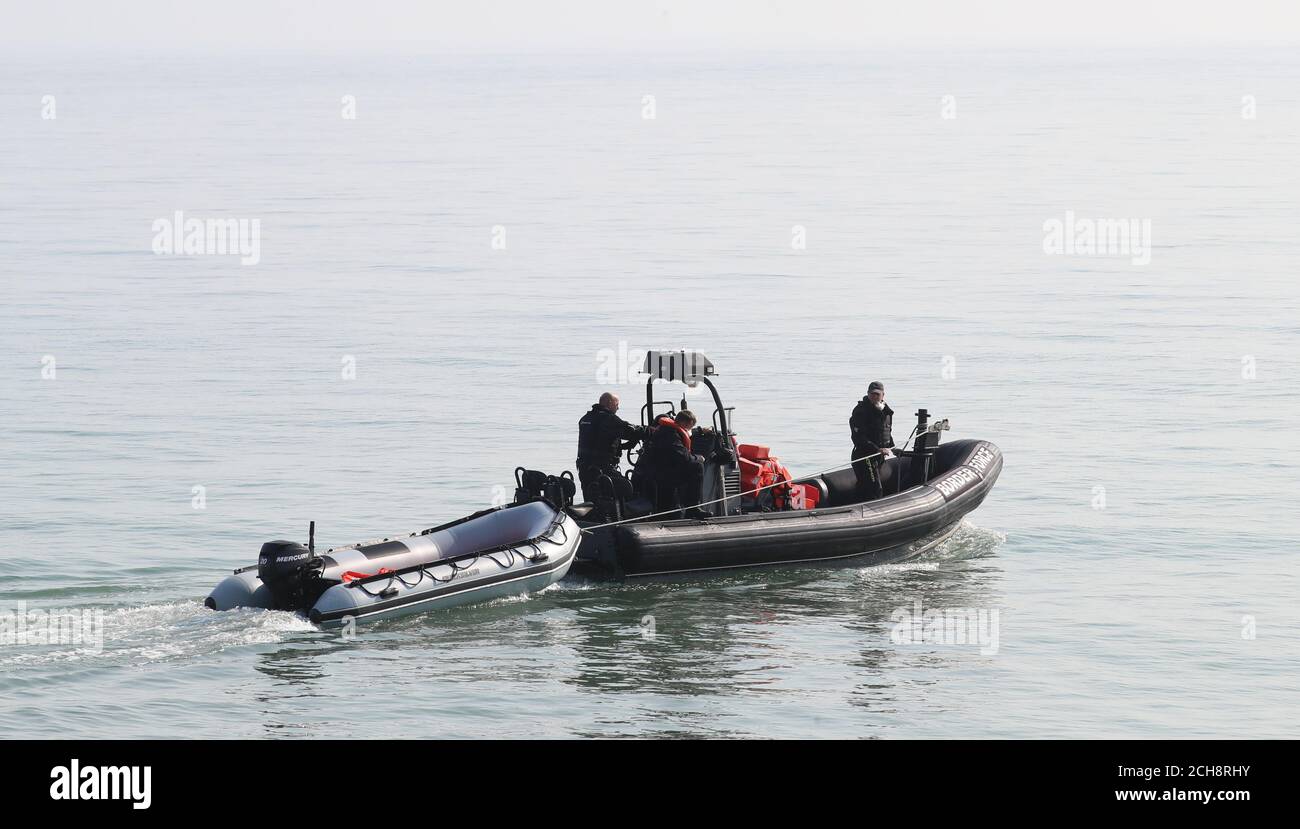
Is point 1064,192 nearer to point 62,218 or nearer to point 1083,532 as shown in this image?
point 62,218

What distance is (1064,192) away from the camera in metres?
46.3

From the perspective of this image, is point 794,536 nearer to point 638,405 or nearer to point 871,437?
point 871,437

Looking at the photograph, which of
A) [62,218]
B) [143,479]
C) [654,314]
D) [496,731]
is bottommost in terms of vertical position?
[496,731]

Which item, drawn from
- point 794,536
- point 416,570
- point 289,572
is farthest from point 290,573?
point 794,536

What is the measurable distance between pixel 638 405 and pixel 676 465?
7.77m

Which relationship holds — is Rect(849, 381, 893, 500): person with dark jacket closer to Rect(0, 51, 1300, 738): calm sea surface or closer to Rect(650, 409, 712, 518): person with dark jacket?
Rect(0, 51, 1300, 738): calm sea surface

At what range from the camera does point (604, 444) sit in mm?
12961

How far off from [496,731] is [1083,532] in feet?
24.9

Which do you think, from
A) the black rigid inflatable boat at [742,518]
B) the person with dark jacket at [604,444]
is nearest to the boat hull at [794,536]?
the black rigid inflatable boat at [742,518]

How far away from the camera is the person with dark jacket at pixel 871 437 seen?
558 inches

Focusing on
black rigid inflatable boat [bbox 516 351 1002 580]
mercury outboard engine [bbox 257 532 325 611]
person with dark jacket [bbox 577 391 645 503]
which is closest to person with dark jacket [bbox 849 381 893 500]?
black rigid inflatable boat [bbox 516 351 1002 580]

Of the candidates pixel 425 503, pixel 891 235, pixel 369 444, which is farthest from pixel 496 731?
pixel 891 235

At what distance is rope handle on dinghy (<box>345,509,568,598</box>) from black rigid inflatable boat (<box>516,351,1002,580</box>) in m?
0.42

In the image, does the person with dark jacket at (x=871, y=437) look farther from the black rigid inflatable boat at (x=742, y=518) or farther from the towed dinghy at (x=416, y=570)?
the towed dinghy at (x=416, y=570)
